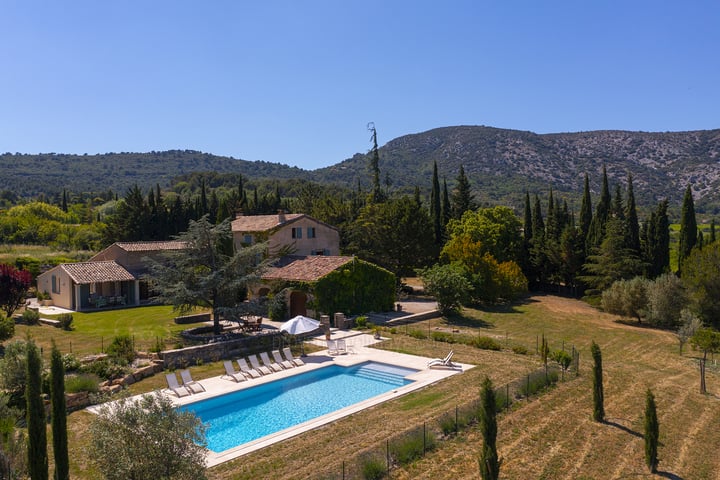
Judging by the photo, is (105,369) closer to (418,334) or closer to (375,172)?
(418,334)

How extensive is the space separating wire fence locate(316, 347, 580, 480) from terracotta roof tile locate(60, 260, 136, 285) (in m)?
32.7

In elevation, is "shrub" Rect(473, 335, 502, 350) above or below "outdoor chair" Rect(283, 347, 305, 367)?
below

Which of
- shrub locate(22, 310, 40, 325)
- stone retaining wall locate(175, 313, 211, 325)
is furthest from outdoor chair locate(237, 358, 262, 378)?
shrub locate(22, 310, 40, 325)

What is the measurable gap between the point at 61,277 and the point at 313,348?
25.2 m

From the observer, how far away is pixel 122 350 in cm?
2353

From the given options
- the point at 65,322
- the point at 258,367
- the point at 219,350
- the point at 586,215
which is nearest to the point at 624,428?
the point at 258,367

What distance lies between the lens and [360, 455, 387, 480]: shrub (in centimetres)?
1266

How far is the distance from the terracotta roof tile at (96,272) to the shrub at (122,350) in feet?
57.4

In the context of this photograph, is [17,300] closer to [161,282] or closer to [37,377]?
[161,282]

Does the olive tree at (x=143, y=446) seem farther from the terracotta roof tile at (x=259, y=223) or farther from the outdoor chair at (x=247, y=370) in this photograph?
the terracotta roof tile at (x=259, y=223)

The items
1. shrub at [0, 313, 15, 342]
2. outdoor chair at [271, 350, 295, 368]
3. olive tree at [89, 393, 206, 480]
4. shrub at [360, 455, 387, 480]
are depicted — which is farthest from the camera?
outdoor chair at [271, 350, 295, 368]

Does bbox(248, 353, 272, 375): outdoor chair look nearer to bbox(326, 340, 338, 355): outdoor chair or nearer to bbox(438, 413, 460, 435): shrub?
bbox(326, 340, 338, 355): outdoor chair

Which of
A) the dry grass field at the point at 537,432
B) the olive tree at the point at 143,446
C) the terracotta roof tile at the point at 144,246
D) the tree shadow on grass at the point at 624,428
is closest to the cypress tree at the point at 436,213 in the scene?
the terracotta roof tile at the point at 144,246

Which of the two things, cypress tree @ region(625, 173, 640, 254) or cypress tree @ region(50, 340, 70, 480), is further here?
cypress tree @ region(625, 173, 640, 254)
